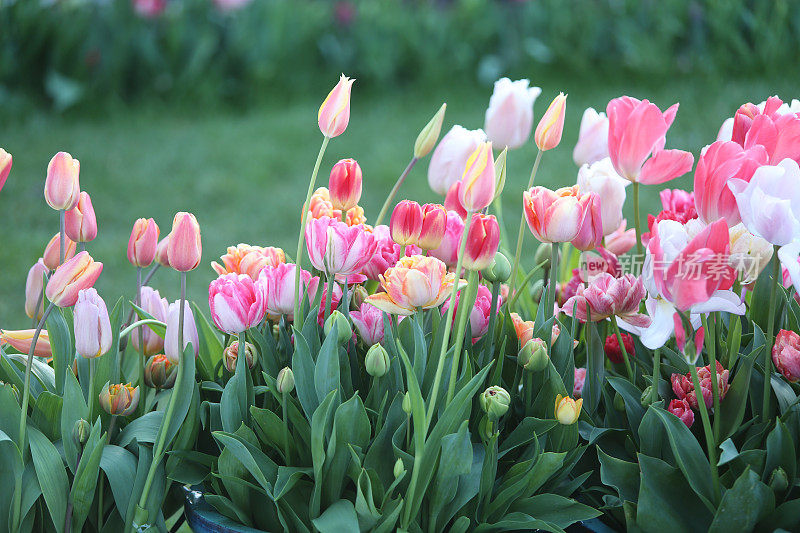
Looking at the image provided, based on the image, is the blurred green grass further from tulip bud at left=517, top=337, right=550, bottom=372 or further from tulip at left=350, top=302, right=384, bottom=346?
tulip bud at left=517, top=337, right=550, bottom=372

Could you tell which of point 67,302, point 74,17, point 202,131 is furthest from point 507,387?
point 74,17

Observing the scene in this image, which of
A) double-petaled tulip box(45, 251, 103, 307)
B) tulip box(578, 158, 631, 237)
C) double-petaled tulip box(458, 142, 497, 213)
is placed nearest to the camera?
double-petaled tulip box(458, 142, 497, 213)

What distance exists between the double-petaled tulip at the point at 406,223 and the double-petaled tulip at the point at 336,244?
0.04 meters

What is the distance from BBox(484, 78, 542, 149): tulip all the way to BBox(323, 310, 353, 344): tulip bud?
0.42m

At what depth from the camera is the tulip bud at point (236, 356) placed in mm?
999

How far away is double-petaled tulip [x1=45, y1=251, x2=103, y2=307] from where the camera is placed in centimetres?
90

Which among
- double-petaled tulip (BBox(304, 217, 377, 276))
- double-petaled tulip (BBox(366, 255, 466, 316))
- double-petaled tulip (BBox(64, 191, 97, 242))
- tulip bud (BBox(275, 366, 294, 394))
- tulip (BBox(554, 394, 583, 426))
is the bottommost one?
tulip (BBox(554, 394, 583, 426))

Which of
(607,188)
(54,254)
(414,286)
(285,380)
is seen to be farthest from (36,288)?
(607,188)

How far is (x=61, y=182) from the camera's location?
964 mm

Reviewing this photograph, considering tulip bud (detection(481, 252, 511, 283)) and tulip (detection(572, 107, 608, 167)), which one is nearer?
tulip bud (detection(481, 252, 511, 283))

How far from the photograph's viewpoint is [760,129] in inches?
36.9

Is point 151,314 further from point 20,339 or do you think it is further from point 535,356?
point 535,356

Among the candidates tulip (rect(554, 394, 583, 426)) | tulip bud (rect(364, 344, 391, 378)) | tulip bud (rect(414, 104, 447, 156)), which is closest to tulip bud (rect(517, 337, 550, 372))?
tulip (rect(554, 394, 583, 426))

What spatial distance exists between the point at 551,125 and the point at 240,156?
2.95 m
